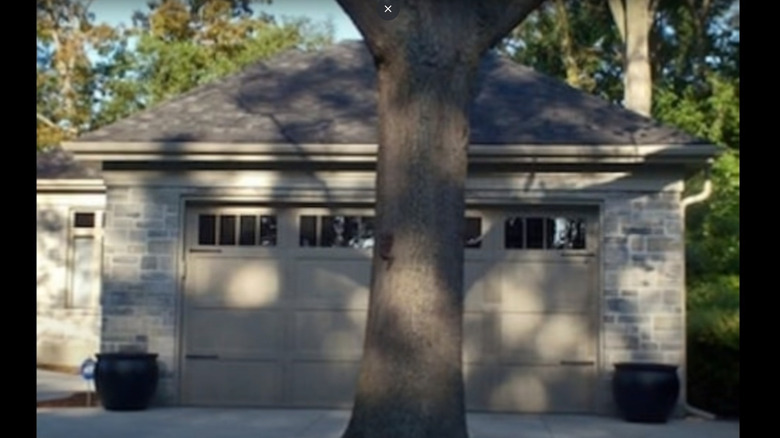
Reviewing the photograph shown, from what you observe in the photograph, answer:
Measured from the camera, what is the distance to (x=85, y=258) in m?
20.9

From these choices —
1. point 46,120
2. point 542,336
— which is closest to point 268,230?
point 542,336

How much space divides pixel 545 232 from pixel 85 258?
9.53 m

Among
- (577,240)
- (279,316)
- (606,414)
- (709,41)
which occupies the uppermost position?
(709,41)

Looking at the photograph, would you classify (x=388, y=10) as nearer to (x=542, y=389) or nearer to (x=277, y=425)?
A: (x=277, y=425)

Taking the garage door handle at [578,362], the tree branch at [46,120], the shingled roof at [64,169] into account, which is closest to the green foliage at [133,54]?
the tree branch at [46,120]

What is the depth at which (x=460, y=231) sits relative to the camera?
9.95m

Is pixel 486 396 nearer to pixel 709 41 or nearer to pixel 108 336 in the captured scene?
pixel 108 336

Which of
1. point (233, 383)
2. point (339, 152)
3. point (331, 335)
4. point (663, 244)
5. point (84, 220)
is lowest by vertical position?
point (233, 383)

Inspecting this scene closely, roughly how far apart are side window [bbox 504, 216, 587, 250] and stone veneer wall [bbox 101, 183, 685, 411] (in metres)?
0.38

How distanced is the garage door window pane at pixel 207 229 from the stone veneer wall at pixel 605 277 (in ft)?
0.94

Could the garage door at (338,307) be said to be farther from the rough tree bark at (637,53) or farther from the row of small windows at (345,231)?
the rough tree bark at (637,53)
